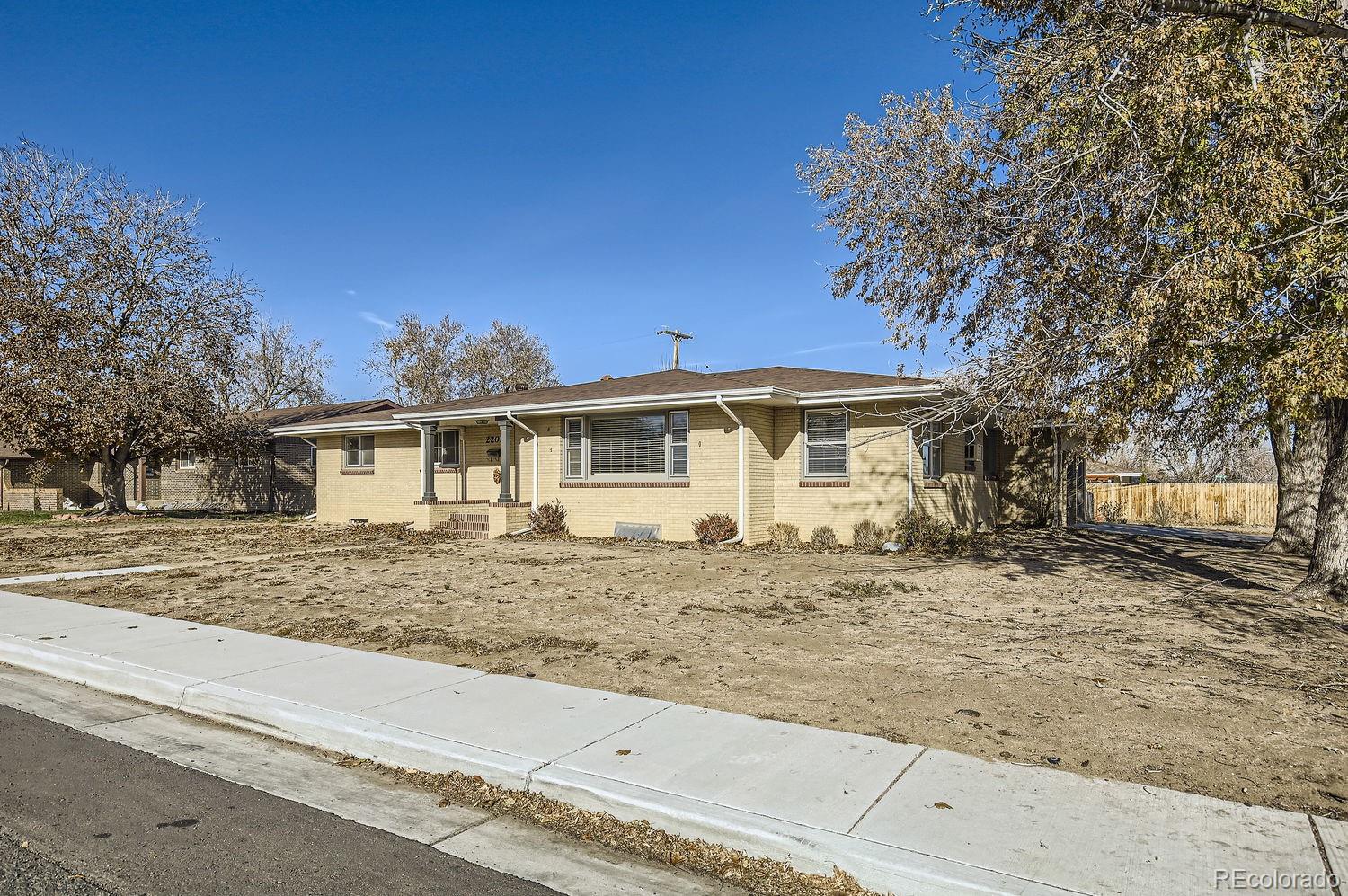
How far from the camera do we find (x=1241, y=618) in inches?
367

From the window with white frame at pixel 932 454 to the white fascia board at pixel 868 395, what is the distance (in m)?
1.23

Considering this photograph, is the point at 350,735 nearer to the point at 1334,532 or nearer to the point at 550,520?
the point at 1334,532

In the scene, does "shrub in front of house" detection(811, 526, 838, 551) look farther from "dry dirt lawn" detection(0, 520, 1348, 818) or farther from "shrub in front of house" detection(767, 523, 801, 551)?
"dry dirt lawn" detection(0, 520, 1348, 818)

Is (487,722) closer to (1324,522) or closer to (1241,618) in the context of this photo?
(1241,618)

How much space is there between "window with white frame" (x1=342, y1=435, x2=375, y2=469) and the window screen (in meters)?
8.42

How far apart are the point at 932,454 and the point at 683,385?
558cm

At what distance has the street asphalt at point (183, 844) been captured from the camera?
3781 millimetres

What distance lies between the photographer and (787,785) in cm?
462

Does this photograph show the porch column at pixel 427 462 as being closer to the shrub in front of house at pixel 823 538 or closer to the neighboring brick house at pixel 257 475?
the neighboring brick house at pixel 257 475

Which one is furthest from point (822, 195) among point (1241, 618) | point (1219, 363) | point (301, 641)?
point (301, 641)

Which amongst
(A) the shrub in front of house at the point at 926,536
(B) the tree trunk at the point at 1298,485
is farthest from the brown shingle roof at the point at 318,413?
(B) the tree trunk at the point at 1298,485

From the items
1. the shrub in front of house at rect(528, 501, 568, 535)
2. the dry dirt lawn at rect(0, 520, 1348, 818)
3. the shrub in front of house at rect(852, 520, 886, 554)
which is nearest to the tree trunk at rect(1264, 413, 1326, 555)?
the dry dirt lawn at rect(0, 520, 1348, 818)

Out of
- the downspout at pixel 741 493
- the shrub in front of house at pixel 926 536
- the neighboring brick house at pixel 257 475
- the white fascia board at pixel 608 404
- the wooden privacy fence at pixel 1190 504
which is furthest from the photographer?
the neighboring brick house at pixel 257 475

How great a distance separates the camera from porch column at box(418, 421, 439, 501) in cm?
2197
